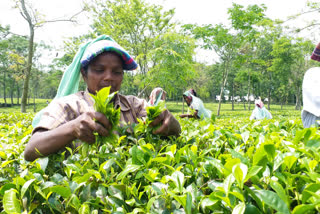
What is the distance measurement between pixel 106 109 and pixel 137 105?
983 mm

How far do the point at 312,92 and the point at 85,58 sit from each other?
2075mm

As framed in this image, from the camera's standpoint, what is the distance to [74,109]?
57.9 inches

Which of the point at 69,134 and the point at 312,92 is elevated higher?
the point at 312,92

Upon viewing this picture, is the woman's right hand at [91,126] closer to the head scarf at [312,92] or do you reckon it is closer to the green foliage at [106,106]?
the green foliage at [106,106]

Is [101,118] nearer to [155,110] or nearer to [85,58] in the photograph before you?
[155,110]

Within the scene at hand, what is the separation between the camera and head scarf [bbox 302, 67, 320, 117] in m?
2.08

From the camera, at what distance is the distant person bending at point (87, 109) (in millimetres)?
961

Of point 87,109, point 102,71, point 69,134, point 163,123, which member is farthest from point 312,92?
point 69,134

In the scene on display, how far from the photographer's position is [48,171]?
39.4 inches

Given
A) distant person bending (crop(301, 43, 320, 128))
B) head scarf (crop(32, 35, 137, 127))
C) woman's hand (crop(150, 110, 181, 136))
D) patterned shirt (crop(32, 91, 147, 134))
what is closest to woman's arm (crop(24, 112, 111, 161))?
patterned shirt (crop(32, 91, 147, 134))

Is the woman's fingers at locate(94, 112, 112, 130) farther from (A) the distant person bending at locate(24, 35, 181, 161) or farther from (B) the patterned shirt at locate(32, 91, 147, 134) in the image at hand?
(B) the patterned shirt at locate(32, 91, 147, 134)

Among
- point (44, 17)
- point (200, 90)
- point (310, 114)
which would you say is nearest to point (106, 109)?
point (310, 114)

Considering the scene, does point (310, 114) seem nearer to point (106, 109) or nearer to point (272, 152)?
point (272, 152)

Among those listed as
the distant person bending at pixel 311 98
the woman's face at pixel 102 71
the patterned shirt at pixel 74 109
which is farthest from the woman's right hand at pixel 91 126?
the distant person bending at pixel 311 98
